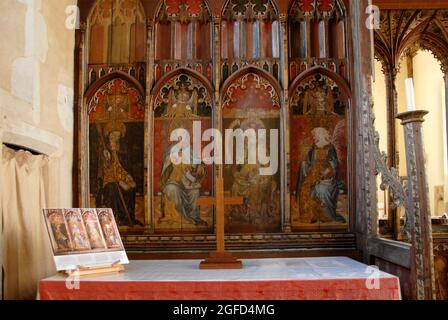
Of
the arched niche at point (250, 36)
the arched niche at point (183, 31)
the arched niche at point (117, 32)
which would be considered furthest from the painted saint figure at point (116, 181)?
the arched niche at point (250, 36)

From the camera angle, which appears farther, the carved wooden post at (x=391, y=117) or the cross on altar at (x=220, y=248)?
the carved wooden post at (x=391, y=117)

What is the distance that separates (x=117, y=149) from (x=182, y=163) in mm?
797

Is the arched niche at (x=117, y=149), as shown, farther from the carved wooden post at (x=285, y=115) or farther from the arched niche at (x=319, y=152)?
the arched niche at (x=319, y=152)

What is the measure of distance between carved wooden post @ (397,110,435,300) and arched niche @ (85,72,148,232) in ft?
9.99

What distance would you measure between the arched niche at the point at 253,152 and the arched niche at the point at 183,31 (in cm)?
57

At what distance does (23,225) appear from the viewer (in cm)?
499

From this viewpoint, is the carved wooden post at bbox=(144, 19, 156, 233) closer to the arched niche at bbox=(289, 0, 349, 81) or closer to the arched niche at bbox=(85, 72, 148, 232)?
the arched niche at bbox=(85, 72, 148, 232)

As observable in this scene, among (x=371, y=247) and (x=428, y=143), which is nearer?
(x=371, y=247)

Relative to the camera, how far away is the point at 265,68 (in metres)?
6.38

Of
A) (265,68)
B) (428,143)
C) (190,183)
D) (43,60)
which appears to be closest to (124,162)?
(190,183)

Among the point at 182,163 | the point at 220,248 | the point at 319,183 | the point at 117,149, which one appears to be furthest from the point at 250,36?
the point at 220,248

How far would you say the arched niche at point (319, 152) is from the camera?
624 cm
